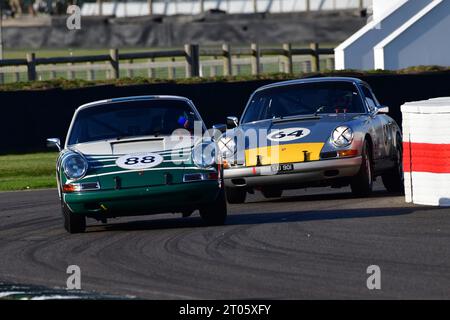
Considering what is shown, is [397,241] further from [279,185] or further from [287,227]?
[279,185]

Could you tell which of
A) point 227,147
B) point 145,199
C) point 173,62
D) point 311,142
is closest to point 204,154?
point 145,199

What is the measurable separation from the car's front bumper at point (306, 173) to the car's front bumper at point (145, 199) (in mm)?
2052

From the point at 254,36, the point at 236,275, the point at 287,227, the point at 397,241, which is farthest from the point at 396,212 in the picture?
the point at 254,36

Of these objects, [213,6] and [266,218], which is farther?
[213,6]

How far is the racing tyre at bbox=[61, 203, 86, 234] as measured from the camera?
11859 mm

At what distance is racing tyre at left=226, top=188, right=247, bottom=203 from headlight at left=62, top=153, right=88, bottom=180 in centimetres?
296

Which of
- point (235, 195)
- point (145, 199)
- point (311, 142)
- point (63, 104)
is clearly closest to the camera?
point (145, 199)

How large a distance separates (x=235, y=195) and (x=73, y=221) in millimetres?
3039

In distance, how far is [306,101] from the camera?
14805 millimetres

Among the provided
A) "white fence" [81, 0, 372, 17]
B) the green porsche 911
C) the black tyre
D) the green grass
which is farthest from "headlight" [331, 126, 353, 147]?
"white fence" [81, 0, 372, 17]

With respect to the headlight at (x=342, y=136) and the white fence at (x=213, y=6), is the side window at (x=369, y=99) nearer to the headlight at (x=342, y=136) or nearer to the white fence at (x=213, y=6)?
the headlight at (x=342, y=136)

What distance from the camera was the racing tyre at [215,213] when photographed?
39.0 ft

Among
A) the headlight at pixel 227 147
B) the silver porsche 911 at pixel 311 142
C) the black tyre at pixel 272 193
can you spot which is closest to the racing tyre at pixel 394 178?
the silver porsche 911 at pixel 311 142

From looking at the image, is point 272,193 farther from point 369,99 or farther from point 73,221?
point 73,221
